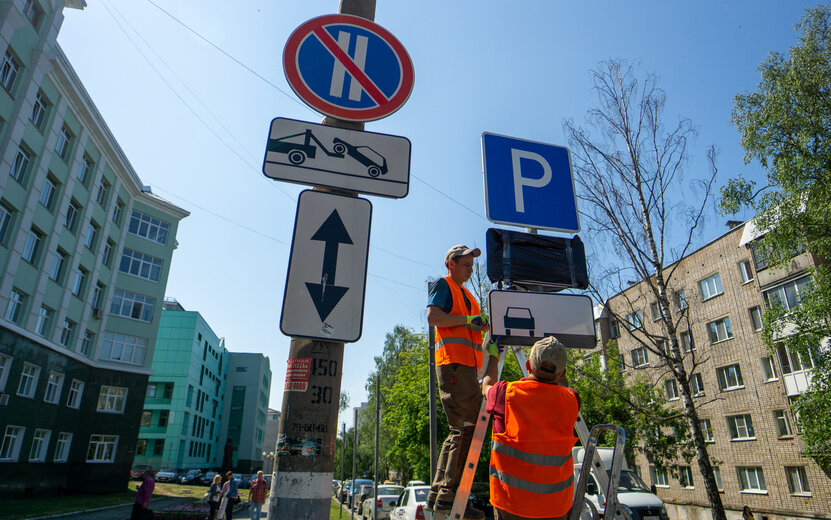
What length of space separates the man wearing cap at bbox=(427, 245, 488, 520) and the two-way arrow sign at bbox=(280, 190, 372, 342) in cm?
113

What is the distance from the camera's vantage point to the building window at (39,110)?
79.0ft

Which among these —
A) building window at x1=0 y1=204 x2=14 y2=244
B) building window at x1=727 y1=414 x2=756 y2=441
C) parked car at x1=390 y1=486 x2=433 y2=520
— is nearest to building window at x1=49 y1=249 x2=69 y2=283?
building window at x1=0 y1=204 x2=14 y2=244

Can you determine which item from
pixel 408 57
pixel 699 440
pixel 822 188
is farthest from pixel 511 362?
pixel 408 57

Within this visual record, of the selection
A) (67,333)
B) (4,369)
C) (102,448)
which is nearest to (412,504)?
(4,369)

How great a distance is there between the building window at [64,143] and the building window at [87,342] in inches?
428

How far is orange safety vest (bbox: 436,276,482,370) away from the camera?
3.39 meters

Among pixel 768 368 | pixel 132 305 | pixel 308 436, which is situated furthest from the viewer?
pixel 132 305

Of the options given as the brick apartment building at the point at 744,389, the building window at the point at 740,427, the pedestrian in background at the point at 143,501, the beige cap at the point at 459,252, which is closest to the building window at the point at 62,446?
the pedestrian in background at the point at 143,501

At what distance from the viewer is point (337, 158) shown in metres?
2.77

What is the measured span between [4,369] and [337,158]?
26823 millimetres

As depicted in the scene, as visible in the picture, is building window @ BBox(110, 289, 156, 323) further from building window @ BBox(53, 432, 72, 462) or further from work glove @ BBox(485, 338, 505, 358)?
work glove @ BBox(485, 338, 505, 358)

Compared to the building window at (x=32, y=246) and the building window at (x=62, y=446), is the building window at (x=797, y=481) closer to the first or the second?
the building window at (x=62, y=446)

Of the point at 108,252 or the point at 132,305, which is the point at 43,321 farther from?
the point at 132,305

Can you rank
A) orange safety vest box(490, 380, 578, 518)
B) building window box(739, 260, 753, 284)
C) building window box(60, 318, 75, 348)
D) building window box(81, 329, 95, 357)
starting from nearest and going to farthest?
orange safety vest box(490, 380, 578, 518) → building window box(60, 318, 75, 348) → building window box(739, 260, 753, 284) → building window box(81, 329, 95, 357)
